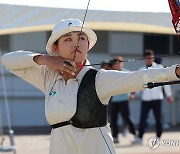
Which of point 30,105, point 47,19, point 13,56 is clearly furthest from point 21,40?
point 13,56

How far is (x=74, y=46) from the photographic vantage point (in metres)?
3.80

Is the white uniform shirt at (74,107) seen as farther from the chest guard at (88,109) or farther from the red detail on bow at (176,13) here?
the red detail on bow at (176,13)

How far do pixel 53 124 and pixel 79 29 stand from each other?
23.8 inches

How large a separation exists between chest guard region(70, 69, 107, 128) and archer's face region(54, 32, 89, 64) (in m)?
0.18

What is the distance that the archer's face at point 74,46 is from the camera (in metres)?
3.79

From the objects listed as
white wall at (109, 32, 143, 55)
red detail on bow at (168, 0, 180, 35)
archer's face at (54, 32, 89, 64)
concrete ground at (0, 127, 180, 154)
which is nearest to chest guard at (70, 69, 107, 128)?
archer's face at (54, 32, 89, 64)

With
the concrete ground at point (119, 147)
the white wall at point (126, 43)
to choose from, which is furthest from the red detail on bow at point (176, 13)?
the white wall at point (126, 43)

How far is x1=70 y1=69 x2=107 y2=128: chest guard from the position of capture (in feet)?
12.2

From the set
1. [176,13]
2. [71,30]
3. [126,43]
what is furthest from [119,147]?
[176,13]

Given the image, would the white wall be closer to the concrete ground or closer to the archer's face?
the concrete ground

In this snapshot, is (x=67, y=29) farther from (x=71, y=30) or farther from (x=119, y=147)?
(x=119, y=147)

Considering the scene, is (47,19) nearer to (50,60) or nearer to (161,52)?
(50,60)

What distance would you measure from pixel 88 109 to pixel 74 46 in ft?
1.28

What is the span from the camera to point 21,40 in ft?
55.9
